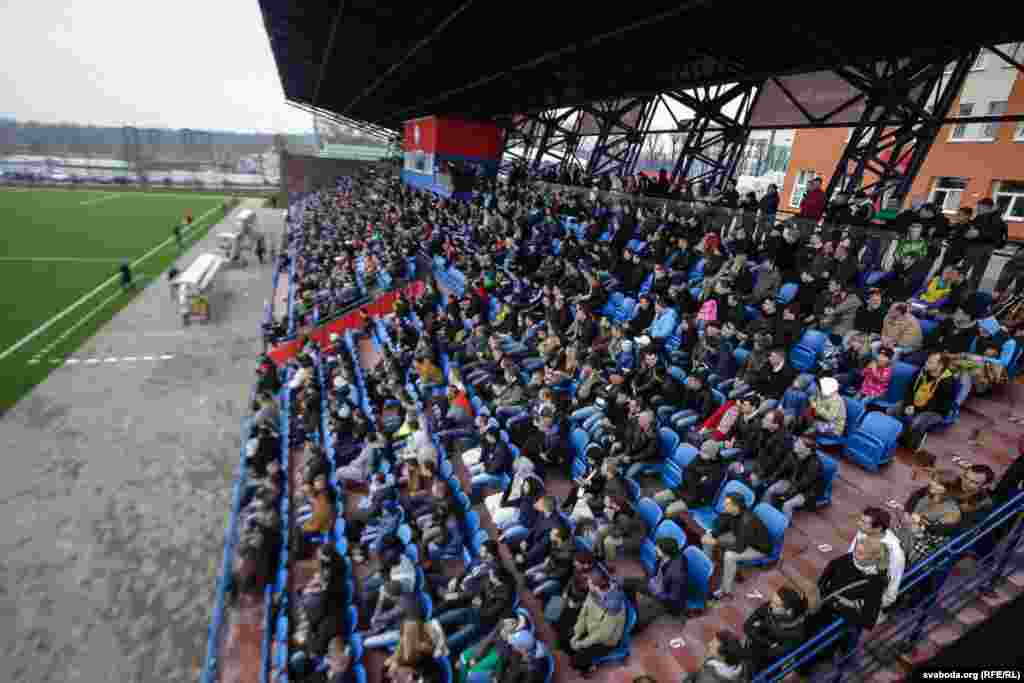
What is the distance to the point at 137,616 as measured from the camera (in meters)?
7.00

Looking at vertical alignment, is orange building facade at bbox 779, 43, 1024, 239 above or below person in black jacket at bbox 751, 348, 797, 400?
above

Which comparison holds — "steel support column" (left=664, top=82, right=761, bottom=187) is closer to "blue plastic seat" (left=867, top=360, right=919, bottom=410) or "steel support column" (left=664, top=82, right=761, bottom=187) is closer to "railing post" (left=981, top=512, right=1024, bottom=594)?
"blue plastic seat" (left=867, top=360, right=919, bottom=410)

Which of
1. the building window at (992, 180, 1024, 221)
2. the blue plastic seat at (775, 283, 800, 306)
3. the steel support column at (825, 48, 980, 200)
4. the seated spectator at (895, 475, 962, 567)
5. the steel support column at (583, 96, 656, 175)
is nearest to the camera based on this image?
the seated spectator at (895, 475, 962, 567)

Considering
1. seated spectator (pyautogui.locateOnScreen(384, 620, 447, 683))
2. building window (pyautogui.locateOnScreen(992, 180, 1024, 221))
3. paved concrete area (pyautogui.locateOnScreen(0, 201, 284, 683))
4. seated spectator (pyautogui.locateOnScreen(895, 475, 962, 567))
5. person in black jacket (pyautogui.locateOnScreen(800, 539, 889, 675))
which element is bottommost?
paved concrete area (pyautogui.locateOnScreen(0, 201, 284, 683))

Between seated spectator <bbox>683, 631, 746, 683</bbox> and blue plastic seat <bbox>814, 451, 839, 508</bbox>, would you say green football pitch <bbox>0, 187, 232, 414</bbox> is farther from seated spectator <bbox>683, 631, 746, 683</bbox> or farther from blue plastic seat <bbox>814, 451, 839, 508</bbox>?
blue plastic seat <bbox>814, 451, 839, 508</bbox>

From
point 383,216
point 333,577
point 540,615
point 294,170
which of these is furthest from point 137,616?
point 294,170

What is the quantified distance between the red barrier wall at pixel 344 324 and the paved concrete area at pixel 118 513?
143cm

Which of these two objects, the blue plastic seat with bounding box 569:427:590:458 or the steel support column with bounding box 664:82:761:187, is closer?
the blue plastic seat with bounding box 569:427:590:458

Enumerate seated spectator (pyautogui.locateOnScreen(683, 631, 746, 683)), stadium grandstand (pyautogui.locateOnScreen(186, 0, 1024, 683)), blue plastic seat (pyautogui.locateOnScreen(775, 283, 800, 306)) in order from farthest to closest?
blue plastic seat (pyautogui.locateOnScreen(775, 283, 800, 306)), stadium grandstand (pyautogui.locateOnScreen(186, 0, 1024, 683)), seated spectator (pyautogui.locateOnScreen(683, 631, 746, 683))

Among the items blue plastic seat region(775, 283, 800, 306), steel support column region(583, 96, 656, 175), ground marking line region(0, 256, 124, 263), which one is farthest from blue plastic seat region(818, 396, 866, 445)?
ground marking line region(0, 256, 124, 263)

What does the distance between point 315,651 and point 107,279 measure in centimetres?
2870

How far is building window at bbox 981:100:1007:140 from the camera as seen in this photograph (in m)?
18.9

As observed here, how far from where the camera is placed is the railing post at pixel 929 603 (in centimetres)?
377

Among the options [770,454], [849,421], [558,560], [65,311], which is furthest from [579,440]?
[65,311]
